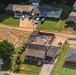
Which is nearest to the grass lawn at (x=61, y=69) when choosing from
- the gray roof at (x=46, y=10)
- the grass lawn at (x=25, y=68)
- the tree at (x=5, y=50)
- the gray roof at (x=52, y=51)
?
the gray roof at (x=52, y=51)

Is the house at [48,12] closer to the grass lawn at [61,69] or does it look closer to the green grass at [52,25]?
the green grass at [52,25]

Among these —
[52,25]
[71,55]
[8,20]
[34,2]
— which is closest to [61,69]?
[71,55]

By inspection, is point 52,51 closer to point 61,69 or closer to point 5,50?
point 61,69

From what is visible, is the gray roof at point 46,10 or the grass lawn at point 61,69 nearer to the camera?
the grass lawn at point 61,69

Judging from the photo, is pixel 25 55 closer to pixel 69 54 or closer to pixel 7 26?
pixel 69 54

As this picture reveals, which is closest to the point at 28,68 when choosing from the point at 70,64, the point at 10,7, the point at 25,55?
the point at 25,55

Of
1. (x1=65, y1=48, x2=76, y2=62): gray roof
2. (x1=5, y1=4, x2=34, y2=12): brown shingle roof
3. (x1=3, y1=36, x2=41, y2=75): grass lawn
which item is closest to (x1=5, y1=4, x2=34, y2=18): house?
(x1=5, y1=4, x2=34, y2=12): brown shingle roof

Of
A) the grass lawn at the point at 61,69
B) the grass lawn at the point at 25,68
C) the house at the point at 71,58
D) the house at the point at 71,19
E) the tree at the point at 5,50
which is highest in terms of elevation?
the house at the point at 71,19
